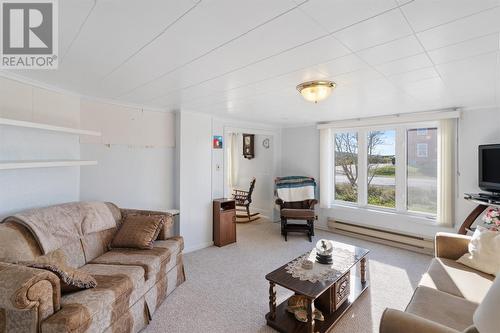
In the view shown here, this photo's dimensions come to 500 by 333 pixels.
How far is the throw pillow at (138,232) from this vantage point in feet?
8.53

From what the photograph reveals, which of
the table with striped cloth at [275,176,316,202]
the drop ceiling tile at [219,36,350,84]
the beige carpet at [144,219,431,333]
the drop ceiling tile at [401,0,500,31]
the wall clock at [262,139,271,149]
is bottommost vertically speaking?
the beige carpet at [144,219,431,333]

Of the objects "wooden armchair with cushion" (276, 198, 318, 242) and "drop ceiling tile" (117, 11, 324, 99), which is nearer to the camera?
"drop ceiling tile" (117, 11, 324, 99)

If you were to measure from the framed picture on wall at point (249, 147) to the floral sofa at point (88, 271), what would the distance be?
3.67 metres

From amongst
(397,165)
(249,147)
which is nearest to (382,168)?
(397,165)

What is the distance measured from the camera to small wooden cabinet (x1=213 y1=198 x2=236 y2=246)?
4.12m

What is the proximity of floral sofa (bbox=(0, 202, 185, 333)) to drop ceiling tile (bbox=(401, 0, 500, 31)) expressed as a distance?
254cm

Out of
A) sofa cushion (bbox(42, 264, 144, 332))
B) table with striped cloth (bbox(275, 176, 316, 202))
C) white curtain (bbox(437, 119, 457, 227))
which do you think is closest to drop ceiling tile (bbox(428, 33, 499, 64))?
white curtain (bbox(437, 119, 457, 227))

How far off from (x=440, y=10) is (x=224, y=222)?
3724 millimetres

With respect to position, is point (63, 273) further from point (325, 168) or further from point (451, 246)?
point (325, 168)

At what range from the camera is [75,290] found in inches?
67.0

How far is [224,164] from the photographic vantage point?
14.8 feet

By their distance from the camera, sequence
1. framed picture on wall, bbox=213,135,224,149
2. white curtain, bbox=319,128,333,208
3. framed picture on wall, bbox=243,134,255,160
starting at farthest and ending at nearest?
framed picture on wall, bbox=243,134,255,160 → white curtain, bbox=319,128,333,208 → framed picture on wall, bbox=213,135,224,149

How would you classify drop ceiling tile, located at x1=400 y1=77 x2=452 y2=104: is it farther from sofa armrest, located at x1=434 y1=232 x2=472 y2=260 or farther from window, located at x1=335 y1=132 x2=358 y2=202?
window, located at x1=335 y1=132 x2=358 y2=202

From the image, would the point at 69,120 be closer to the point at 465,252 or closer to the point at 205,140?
the point at 205,140
